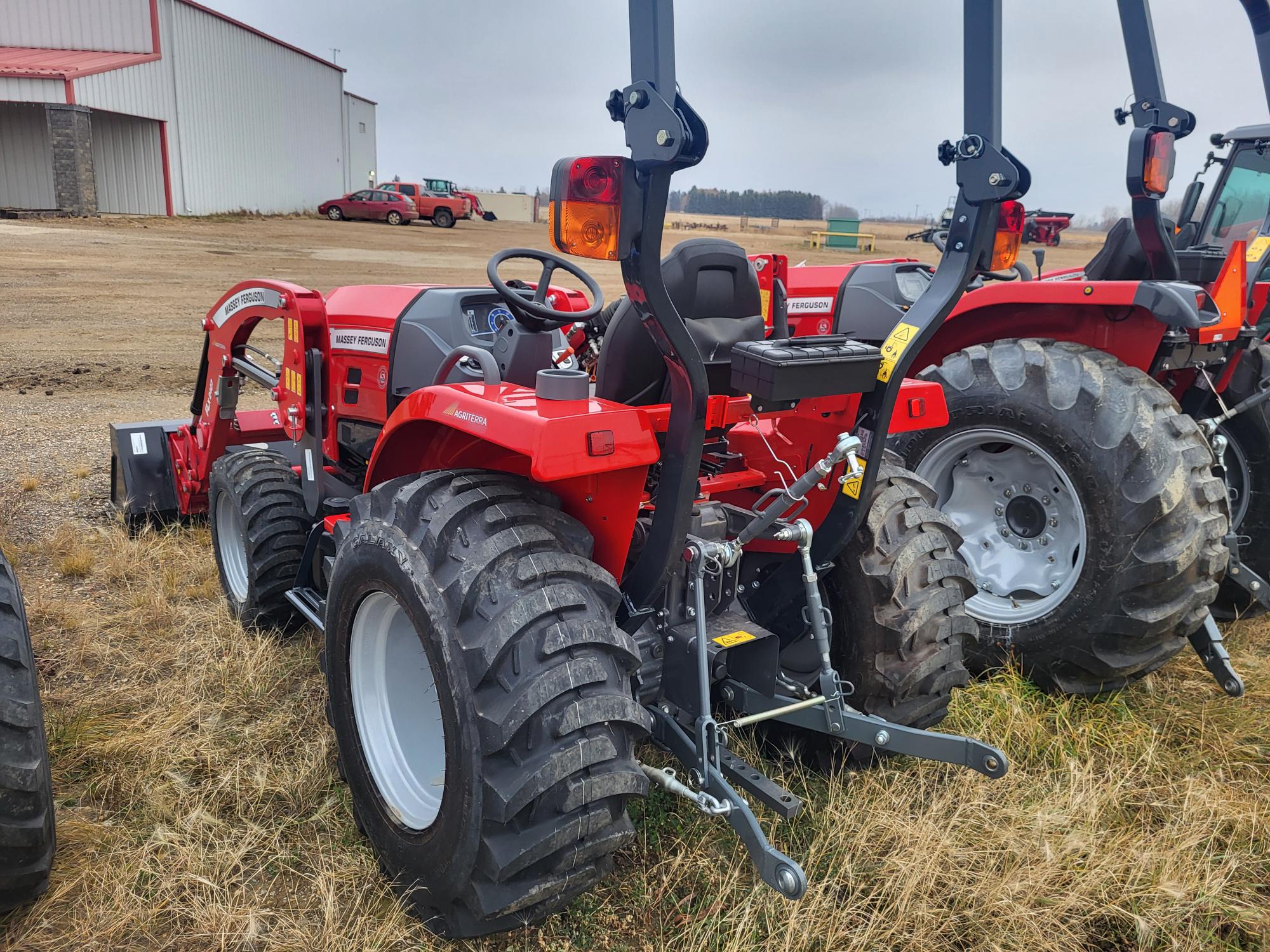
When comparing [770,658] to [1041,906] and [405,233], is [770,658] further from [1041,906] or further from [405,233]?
[405,233]

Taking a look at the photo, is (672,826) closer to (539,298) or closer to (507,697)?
(507,697)

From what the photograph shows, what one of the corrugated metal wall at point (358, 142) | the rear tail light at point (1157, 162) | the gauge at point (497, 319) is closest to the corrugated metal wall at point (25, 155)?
the corrugated metal wall at point (358, 142)

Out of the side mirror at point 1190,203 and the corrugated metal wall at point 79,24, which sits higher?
the corrugated metal wall at point 79,24

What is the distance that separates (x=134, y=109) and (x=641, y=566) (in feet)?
92.9

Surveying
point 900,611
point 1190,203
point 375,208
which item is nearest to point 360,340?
point 900,611

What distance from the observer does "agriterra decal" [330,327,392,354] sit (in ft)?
12.9

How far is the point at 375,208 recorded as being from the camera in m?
30.9

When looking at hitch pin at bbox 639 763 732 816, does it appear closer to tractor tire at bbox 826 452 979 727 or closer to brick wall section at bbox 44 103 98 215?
tractor tire at bbox 826 452 979 727

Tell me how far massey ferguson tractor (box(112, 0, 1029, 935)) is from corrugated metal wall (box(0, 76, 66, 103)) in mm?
26226

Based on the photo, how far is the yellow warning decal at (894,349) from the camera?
2305 mm

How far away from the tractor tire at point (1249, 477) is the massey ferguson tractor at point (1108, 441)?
3cm

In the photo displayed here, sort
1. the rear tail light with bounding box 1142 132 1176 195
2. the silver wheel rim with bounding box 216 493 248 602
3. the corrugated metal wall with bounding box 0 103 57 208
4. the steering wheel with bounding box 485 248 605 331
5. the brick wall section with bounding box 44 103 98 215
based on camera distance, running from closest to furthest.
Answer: the steering wheel with bounding box 485 248 605 331, the rear tail light with bounding box 1142 132 1176 195, the silver wheel rim with bounding box 216 493 248 602, the brick wall section with bounding box 44 103 98 215, the corrugated metal wall with bounding box 0 103 57 208

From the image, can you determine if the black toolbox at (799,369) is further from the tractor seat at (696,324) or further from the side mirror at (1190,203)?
the side mirror at (1190,203)

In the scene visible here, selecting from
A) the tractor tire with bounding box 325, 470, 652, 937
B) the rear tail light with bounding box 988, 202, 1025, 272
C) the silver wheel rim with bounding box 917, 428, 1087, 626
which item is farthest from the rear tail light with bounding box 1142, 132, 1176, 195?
the tractor tire with bounding box 325, 470, 652, 937
